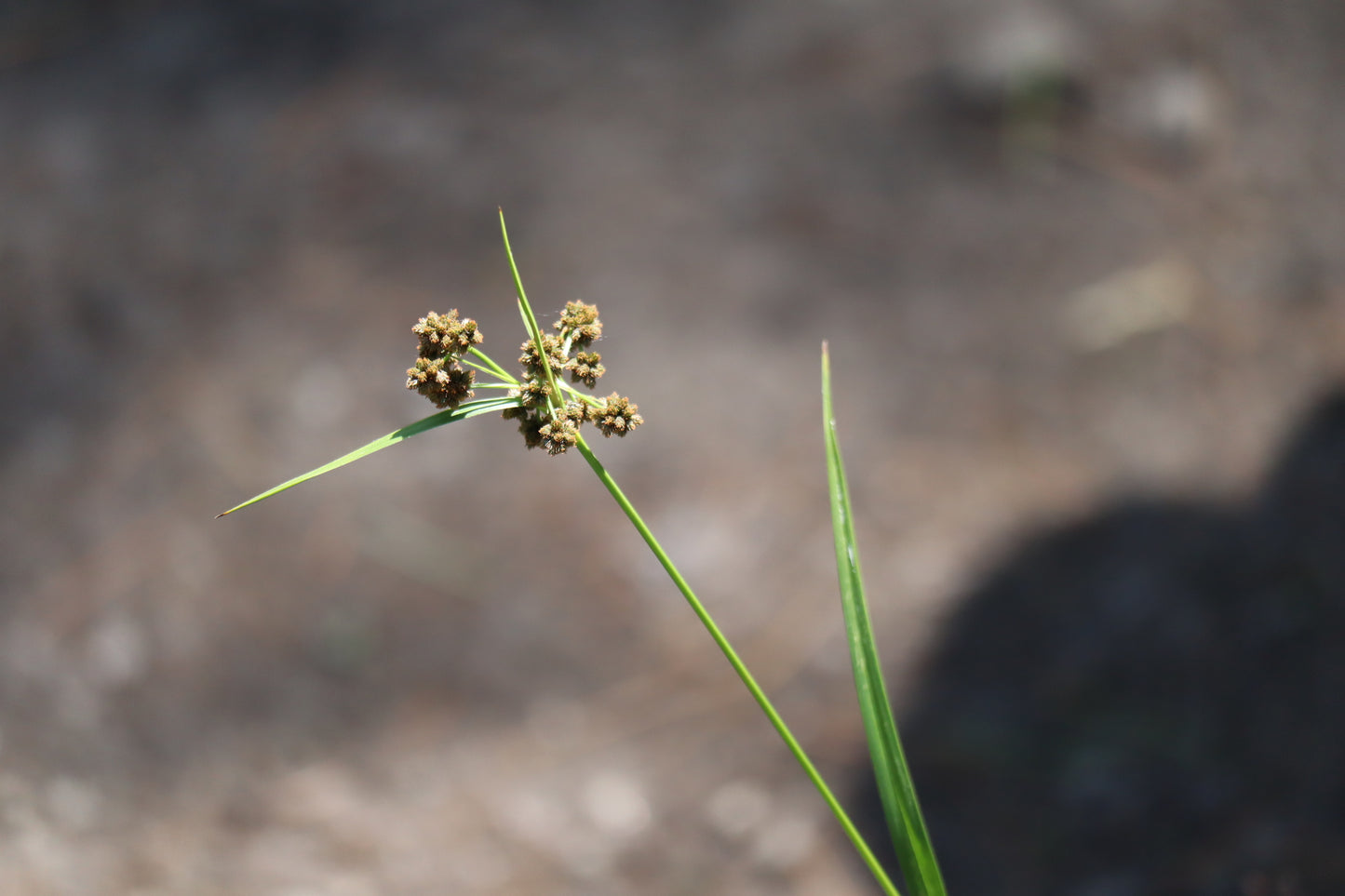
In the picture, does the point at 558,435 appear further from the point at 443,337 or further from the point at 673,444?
the point at 673,444

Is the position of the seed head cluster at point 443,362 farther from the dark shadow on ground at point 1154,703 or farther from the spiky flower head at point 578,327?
the dark shadow on ground at point 1154,703

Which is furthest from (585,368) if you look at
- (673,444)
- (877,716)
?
Result: (673,444)

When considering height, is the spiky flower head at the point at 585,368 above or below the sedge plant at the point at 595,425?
above

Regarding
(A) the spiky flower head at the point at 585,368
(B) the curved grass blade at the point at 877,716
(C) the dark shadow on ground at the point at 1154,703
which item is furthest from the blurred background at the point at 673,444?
(A) the spiky flower head at the point at 585,368

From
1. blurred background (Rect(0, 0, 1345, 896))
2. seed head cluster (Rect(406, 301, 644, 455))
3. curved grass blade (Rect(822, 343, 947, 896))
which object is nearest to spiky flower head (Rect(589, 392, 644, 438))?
seed head cluster (Rect(406, 301, 644, 455))

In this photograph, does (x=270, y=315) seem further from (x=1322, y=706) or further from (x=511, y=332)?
(x=1322, y=706)

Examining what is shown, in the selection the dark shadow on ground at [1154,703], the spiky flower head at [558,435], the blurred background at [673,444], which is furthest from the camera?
the blurred background at [673,444]

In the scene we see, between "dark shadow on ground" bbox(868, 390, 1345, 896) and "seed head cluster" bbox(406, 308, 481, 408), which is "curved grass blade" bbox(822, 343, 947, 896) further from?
"dark shadow on ground" bbox(868, 390, 1345, 896)
